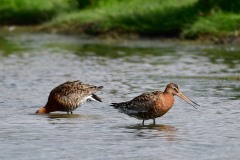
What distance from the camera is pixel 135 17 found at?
1141 inches

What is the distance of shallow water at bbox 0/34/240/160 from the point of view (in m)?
12.1

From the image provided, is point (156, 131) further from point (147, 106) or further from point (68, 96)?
point (68, 96)

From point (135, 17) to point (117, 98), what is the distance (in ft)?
39.3

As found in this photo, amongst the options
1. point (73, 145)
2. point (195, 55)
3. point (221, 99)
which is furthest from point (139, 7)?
point (73, 145)

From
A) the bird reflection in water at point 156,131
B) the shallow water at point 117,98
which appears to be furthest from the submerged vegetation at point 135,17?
the bird reflection in water at point 156,131

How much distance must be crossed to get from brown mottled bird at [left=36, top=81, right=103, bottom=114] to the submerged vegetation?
11413mm

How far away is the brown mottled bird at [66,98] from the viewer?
1548 cm

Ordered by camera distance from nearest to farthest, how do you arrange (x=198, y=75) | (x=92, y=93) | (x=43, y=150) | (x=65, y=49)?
1. (x=43, y=150)
2. (x=92, y=93)
3. (x=198, y=75)
4. (x=65, y=49)

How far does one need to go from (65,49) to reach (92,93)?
11.3m

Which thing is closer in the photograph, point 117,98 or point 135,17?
point 117,98

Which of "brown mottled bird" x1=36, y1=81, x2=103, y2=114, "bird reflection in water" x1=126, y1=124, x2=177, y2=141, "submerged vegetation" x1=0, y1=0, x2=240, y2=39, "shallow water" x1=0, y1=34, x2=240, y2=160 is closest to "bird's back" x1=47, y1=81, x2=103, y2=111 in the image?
"brown mottled bird" x1=36, y1=81, x2=103, y2=114

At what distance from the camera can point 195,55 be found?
24.4 m

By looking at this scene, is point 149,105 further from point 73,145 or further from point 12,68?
point 12,68

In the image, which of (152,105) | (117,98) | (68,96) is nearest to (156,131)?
(152,105)
